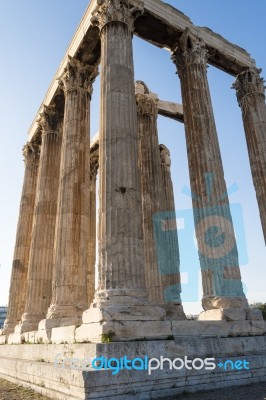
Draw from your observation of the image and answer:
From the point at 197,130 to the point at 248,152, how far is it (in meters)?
6.21

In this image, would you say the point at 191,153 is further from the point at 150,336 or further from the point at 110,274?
the point at 150,336

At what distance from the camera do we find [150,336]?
11219mm

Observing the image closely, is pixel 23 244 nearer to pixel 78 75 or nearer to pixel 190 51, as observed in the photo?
pixel 78 75

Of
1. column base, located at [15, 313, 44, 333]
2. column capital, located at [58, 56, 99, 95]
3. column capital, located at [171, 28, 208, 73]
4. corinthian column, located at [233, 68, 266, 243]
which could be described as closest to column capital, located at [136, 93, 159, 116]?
column capital, located at [58, 56, 99, 95]

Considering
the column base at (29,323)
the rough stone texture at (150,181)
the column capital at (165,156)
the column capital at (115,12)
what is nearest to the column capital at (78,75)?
the column capital at (115,12)

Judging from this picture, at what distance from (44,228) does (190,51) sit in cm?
1473

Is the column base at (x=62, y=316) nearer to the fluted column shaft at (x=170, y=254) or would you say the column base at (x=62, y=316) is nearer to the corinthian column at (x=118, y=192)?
the corinthian column at (x=118, y=192)

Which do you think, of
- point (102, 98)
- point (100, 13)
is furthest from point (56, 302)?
point (100, 13)

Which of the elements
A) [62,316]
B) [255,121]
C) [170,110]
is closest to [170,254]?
[62,316]

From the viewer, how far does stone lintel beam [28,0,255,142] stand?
20375mm

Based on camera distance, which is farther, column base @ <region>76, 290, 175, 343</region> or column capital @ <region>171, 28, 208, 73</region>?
column capital @ <region>171, 28, 208, 73</region>

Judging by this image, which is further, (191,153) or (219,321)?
(191,153)

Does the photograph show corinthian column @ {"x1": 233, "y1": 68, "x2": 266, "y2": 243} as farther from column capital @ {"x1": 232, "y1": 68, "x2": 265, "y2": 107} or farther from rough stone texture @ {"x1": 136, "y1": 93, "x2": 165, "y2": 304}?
rough stone texture @ {"x1": 136, "y1": 93, "x2": 165, "y2": 304}

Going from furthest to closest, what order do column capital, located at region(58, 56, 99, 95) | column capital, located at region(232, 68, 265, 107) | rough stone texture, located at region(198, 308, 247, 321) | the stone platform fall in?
column capital, located at region(232, 68, 265, 107), column capital, located at region(58, 56, 99, 95), rough stone texture, located at region(198, 308, 247, 321), the stone platform
